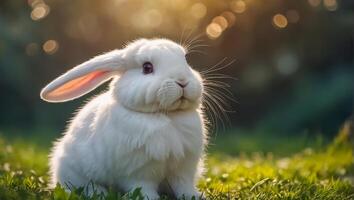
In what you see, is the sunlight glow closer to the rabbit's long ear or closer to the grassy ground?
the grassy ground

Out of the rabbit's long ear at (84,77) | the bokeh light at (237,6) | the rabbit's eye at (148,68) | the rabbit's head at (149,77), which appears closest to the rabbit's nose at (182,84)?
the rabbit's head at (149,77)

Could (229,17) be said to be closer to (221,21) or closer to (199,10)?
(221,21)

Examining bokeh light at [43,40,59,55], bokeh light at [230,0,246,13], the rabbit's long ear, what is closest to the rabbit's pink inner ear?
the rabbit's long ear

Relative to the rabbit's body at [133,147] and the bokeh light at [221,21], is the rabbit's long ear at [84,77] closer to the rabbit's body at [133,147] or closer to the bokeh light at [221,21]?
the rabbit's body at [133,147]

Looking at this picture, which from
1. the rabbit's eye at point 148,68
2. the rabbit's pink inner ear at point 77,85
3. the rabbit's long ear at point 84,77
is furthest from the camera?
the rabbit's pink inner ear at point 77,85

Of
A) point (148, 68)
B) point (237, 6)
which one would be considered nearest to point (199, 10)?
point (237, 6)

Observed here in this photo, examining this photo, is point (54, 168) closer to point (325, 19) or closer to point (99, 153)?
point (99, 153)

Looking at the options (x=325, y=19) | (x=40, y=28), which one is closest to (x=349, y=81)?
(x=325, y=19)
